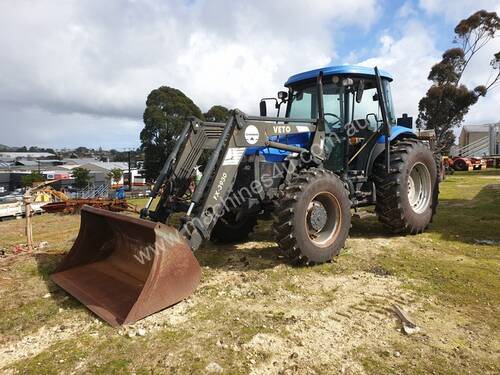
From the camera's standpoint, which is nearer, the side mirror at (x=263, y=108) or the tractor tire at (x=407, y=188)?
the tractor tire at (x=407, y=188)

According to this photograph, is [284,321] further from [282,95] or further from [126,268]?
[282,95]

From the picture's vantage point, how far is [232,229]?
19.8ft

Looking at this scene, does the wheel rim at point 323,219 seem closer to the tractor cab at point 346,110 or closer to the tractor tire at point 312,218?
the tractor tire at point 312,218

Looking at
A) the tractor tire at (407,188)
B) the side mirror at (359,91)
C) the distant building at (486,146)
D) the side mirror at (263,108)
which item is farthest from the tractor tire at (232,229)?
the distant building at (486,146)

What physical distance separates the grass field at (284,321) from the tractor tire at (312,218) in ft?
0.73

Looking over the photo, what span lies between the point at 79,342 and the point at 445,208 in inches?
347

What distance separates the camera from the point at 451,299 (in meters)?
3.84

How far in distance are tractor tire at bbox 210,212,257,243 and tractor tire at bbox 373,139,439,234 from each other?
211cm

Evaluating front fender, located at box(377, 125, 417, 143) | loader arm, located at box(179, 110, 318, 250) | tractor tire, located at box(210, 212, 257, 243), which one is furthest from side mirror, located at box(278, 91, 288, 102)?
tractor tire, located at box(210, 212, 257, 243)

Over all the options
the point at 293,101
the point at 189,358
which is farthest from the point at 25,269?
the point at 293,101

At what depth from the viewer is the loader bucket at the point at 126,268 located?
11.6 ft

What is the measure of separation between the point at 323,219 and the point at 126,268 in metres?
2.55

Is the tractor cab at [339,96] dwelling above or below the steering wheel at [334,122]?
above

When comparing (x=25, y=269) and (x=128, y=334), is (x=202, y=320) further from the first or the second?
(x=25, y=269)
